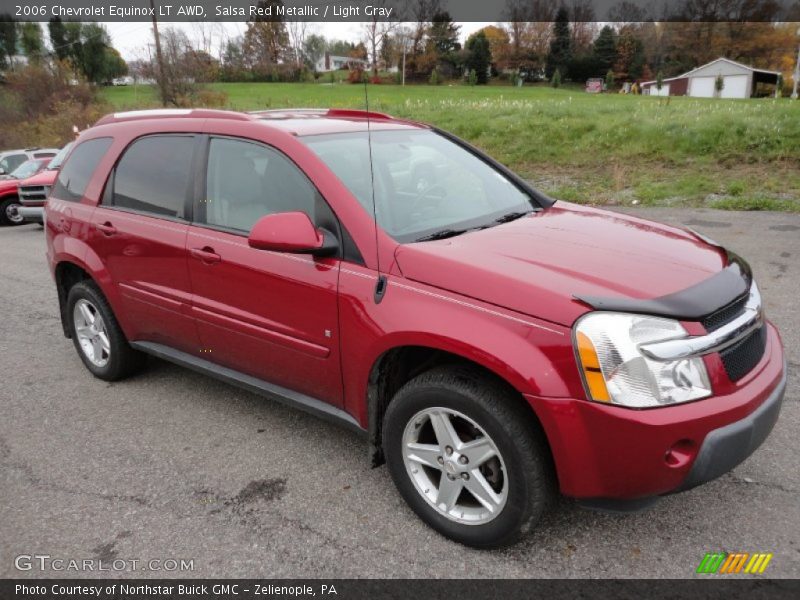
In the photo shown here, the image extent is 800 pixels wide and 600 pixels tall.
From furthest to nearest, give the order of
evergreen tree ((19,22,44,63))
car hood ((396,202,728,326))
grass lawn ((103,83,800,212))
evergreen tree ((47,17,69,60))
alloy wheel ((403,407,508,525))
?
evergreen tree ((47,17,69,60)) → evergreen tree ((19,22,44,63)) → grass lawn ((103,83,800,212)) → alloy wheel ((403,407,508,525)) → car hood ((396,202,728,326))

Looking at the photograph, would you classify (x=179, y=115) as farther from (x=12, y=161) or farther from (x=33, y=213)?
(x=12, y=161)

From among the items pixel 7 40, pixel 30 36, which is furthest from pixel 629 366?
pixel 7 40

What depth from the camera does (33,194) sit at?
12.5 meters

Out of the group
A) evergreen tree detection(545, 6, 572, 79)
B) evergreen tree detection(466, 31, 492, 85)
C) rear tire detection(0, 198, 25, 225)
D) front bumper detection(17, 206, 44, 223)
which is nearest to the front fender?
front bumper detection(17, 206, 44, 223)

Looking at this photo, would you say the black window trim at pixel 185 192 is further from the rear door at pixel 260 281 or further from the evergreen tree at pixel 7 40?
the evergreen tree at pixel 7 40

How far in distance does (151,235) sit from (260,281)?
1.03 metres

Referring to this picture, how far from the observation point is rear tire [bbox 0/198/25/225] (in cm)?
1384

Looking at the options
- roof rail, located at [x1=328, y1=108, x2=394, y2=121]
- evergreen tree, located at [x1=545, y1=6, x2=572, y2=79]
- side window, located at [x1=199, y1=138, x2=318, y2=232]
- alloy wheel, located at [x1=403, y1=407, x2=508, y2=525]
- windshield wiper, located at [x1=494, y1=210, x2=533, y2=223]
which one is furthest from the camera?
evergreen tree, located at [x1=545, y1=6, x2=572, y2=79]

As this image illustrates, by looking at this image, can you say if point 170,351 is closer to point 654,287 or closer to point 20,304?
point 654,287

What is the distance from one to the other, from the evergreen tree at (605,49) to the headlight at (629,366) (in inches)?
2835

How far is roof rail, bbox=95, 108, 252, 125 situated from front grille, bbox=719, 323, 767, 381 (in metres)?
2.58

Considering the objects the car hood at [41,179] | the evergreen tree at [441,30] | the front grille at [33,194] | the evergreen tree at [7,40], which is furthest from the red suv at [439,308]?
the evergreen tree at [7,40]

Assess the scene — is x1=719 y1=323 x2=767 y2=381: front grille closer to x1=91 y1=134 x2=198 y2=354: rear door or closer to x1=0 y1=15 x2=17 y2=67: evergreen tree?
x1=91 y1=134 x2=198 y2=354: rear door

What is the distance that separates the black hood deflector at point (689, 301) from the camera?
2.17 m
